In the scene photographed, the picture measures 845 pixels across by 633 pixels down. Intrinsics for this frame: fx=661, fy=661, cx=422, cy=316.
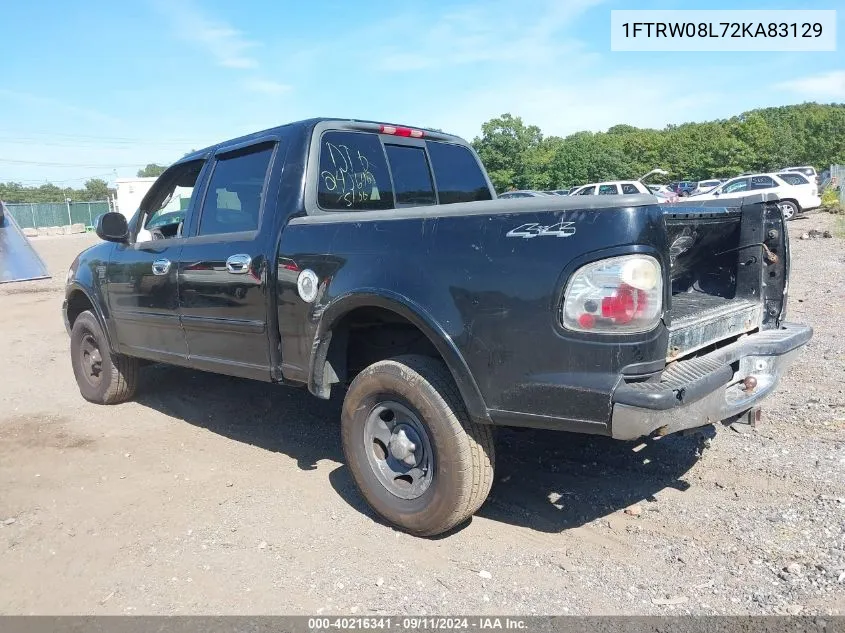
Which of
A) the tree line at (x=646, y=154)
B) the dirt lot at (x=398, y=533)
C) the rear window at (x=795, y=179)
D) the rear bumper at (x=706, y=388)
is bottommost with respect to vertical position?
the dirt lot at (x=398, y=533)

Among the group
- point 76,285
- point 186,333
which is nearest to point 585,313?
point 186,333

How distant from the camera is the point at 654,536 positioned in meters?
3.20

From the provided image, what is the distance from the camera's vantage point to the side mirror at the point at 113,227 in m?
4.89

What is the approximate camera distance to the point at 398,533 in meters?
3.34

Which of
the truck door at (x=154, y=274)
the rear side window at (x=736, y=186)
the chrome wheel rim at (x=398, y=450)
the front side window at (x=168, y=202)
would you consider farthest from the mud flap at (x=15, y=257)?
the rear side window at (x=736, y=186)

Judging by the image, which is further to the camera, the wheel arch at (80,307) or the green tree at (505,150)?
the green tree at (505,150)

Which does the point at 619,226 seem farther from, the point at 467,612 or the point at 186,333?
the point at 186,333

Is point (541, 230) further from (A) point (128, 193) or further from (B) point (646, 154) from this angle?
(B) point (646, 154)

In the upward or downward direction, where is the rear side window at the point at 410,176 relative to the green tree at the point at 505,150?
downward

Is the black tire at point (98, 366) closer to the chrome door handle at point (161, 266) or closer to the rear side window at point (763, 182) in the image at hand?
the chrome door handle at point (161, 266)

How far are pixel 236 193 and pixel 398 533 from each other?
2360mm

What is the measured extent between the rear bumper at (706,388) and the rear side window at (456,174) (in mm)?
2186

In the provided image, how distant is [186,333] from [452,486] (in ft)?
7.73

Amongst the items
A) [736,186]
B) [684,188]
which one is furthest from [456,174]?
[684,188]
